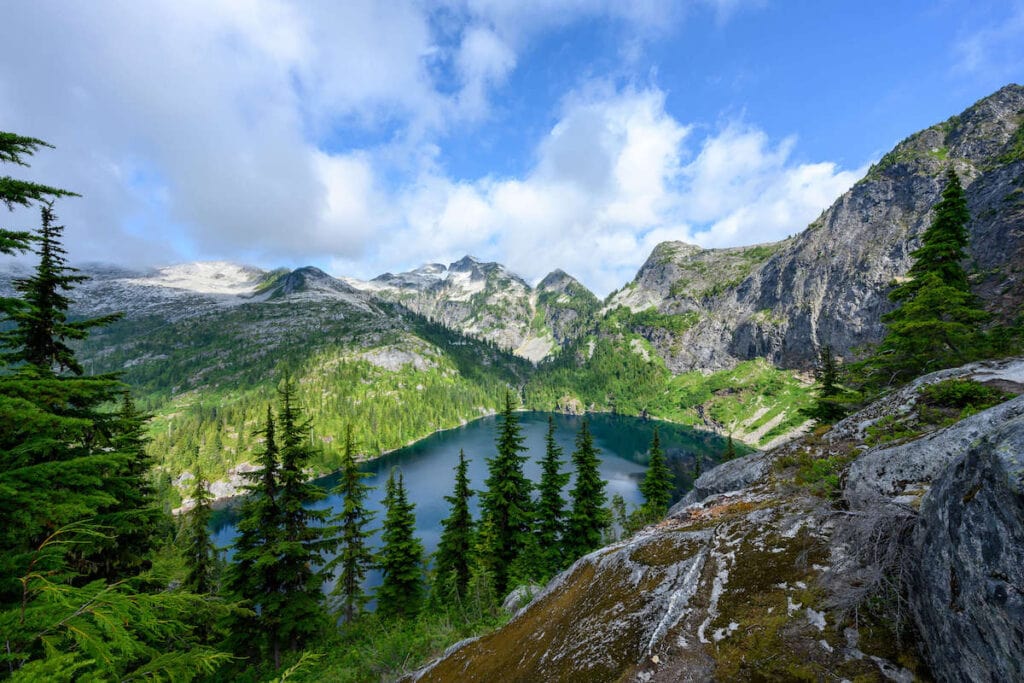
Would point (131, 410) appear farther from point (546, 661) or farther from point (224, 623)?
point (546, 661)

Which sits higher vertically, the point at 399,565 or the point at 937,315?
the point at 937,315

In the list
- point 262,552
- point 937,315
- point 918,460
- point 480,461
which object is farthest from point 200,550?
point 480,461

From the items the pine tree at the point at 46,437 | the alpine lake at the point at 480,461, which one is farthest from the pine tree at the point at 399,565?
the alpine lake at the point at 480,461

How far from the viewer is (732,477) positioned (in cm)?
1450

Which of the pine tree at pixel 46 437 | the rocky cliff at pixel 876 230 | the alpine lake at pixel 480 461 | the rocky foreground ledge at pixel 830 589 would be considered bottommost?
the alpine lake at pixel 480 461

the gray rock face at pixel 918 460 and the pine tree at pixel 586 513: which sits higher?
the gray rock face at pixel 918 460

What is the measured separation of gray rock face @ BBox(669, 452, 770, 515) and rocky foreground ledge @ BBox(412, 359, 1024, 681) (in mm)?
4757

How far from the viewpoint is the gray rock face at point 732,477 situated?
42.8 feet

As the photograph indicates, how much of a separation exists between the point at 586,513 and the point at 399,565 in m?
15.3

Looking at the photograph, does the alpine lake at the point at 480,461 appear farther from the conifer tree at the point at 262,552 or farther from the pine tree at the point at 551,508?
the conifer tree at the point at 262,552

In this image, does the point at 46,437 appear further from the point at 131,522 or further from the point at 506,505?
the point at 506,505

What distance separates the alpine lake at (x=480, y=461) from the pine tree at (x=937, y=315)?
36172 millimetres

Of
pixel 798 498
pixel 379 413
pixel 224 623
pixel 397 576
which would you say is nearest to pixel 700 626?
pixel 798 498

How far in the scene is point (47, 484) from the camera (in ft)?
19.2
